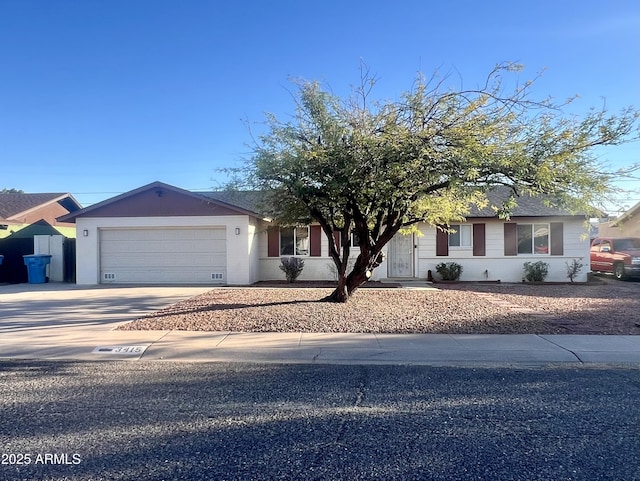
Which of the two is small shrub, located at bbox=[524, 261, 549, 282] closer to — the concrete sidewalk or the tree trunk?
the tree trunk

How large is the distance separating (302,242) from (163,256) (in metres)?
5.79

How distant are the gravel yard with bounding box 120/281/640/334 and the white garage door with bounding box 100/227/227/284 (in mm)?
3012

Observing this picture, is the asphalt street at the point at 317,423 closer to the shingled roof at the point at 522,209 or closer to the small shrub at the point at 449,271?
the small shrub at the point at 449,271

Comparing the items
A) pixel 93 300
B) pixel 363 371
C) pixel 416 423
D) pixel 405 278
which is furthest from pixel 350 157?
pixel 405 278

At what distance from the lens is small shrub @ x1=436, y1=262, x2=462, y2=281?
1736cm

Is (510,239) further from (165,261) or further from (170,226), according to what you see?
(165,261)

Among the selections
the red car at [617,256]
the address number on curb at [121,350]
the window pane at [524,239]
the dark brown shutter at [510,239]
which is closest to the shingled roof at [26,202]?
the address number on curb at [121,350]

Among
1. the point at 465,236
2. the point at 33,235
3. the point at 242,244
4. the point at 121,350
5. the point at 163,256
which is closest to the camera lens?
the point at 121,350

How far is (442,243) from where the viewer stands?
1789 cm

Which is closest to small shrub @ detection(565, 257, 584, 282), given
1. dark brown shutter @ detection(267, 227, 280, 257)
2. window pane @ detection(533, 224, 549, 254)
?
window pane @ detection(533, 224, 549, 254)

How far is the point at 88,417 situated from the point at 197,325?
170 inches

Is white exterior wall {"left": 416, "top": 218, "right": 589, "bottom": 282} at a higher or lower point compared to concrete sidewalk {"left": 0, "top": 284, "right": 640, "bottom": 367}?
higher

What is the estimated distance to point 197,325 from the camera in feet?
28.3

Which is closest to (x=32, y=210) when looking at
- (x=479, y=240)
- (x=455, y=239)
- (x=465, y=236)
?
(x=455, y=239)
